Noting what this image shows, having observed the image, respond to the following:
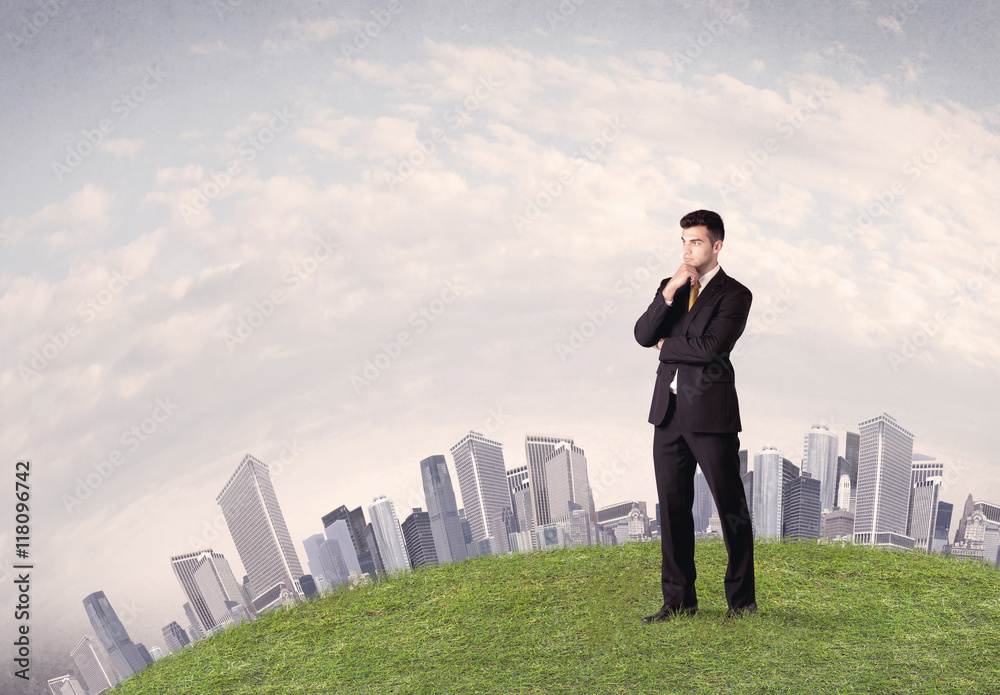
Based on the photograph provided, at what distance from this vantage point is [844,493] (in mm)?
10422

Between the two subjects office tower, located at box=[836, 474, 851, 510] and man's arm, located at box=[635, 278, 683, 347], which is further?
office tower, located at box=[836, 474, 851, 510]

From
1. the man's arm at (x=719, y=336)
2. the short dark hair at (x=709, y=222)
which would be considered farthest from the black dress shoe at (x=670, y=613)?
the short dark hair at (x=709, y=222)

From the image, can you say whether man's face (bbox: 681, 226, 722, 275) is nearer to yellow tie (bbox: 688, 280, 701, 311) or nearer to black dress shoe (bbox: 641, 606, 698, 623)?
yellow tie (bbox: 688, 280, 701, 311)

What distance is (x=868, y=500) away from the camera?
10500mm

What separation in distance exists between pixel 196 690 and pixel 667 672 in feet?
11.8

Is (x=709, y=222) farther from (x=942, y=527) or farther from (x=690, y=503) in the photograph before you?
(x=942, y=527)

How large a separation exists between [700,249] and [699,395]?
39.4 inches

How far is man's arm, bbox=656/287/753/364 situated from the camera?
18.1 feet

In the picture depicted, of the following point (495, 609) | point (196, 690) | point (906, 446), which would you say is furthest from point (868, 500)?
point (196, 690)

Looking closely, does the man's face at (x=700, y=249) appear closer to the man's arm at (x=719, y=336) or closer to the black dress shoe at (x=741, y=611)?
the man's arm at (x=719, y=336)

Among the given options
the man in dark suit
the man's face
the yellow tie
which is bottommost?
the man in dark suit

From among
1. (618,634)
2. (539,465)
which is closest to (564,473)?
(539,465)

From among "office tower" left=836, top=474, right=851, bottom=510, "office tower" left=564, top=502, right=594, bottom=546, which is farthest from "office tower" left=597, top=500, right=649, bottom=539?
"office tower" left=836, top=474, right=851, bottom=510

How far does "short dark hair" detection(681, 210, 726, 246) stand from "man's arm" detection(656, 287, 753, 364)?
1.33 feet
